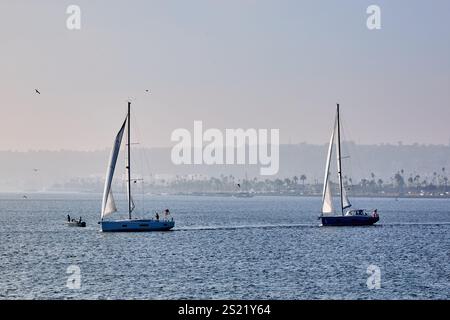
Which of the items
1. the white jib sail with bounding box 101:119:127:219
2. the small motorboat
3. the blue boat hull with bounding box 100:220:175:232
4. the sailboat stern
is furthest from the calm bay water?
the small motorboat

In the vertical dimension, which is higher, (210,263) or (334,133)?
(334,133)

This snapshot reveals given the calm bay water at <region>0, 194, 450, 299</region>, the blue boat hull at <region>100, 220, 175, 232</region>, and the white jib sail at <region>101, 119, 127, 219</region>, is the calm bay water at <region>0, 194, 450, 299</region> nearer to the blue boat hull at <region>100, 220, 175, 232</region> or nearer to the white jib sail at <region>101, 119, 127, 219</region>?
the blue boat hull at <region>100, 220, 175, 232</region>

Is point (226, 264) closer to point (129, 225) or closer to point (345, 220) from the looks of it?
point (129, 225)

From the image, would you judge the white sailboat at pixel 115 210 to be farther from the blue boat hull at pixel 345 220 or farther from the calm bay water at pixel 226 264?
the blue boat hull at pixel 345 220

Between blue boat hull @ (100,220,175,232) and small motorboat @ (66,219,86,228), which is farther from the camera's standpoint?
small motorboat @ (66,219,86,228)

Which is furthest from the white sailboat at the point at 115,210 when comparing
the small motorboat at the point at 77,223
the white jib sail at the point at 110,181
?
the small motorboat at the point at 77,223

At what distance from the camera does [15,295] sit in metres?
61.2

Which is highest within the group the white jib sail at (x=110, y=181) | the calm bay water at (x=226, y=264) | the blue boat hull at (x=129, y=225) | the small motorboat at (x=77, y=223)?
the white jib sail at (x=110, y=181)

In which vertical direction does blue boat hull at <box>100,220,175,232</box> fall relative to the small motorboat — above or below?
above

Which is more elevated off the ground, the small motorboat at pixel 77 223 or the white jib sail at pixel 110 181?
the white jib sail at pixel 110 181

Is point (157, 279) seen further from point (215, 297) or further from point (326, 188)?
point (326, 188)
